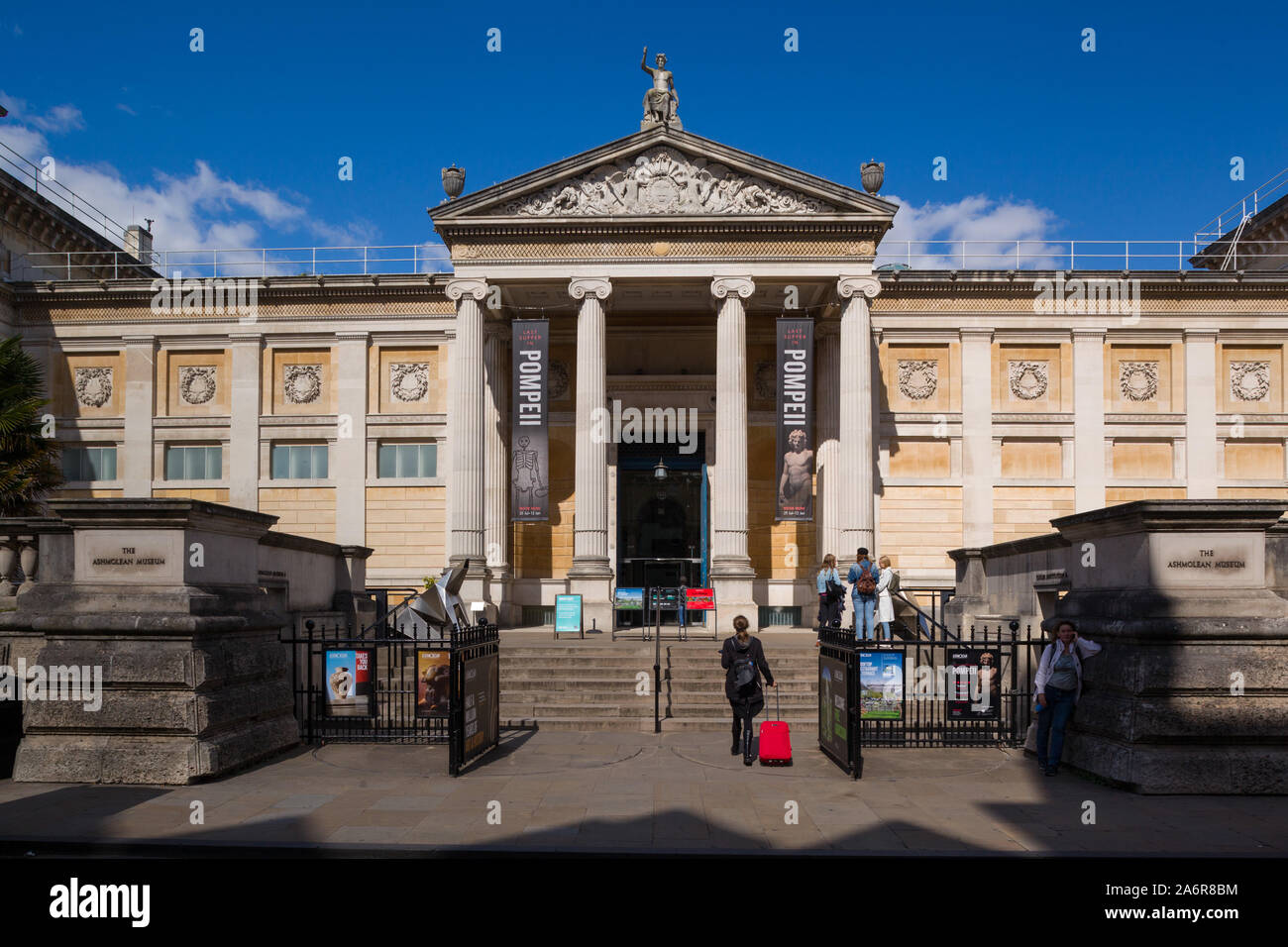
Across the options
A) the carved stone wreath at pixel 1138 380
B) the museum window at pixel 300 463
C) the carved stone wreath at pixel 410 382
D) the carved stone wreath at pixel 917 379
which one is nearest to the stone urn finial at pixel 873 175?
the carved stone wreath at pixel 917 379

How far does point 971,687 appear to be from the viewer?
12.9m

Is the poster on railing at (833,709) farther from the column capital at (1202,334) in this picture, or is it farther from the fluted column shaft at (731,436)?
the column capital at (1202,334)

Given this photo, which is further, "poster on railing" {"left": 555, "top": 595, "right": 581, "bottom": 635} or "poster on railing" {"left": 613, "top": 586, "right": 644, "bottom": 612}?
"poster on railing" {"left": 613, "top": 586, "right": 644, "bottom": 612}

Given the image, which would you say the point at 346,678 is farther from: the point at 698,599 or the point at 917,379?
the point at 917,379

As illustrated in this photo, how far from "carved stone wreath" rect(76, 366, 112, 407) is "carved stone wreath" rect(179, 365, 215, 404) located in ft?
7.54

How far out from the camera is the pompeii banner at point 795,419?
80.4 feet

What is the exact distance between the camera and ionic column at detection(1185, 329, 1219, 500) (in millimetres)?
28484

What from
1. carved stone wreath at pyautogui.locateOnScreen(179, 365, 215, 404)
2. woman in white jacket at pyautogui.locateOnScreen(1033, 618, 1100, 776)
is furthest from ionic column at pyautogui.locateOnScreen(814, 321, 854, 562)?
carved stone wreath at pyautogui.locateOnScreen(179, 365, 215, 404)

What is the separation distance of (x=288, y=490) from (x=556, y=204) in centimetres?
1241

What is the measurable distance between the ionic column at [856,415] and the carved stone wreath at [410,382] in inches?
507

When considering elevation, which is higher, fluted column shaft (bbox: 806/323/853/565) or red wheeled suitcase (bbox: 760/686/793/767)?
fluted column shaft (bbox: 806/323/853/565)

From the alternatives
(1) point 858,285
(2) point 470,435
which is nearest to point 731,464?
(1) point 858,285

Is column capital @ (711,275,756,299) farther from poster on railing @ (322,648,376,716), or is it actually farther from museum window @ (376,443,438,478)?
poster on railing @ (322,648,376,716)
